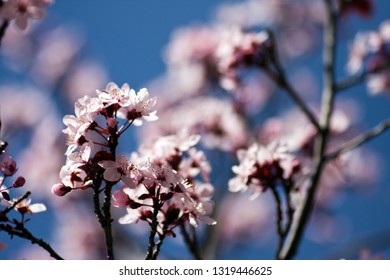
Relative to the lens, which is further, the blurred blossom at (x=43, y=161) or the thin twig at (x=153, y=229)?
the blurred blossom at (x=43, y=161)

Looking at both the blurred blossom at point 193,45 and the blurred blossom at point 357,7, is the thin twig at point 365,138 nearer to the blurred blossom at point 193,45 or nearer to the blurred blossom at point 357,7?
the blurred blossom at point 357,7

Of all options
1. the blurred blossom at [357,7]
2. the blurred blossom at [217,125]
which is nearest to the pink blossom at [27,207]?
the blurred blossom at [217,125]

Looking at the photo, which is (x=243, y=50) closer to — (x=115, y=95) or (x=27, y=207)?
(x=115, y=95)

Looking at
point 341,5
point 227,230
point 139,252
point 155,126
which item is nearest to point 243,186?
point 341,5

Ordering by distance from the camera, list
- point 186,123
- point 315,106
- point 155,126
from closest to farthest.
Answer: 1. point 186,123
2. point 155,126
3. point 315,106

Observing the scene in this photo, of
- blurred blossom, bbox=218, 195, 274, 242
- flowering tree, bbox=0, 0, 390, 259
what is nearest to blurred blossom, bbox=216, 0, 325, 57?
flowering tree, bbox=0, 0, 390, 259

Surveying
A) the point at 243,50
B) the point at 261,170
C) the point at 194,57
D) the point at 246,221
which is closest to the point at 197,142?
the point at 261,170

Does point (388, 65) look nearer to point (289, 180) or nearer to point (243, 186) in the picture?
point (289, 180)
